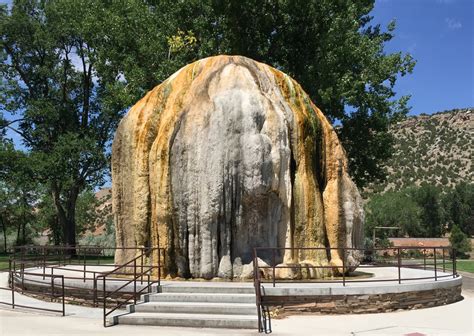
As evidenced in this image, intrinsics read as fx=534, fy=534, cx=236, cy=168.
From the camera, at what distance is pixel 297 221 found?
13.7 m

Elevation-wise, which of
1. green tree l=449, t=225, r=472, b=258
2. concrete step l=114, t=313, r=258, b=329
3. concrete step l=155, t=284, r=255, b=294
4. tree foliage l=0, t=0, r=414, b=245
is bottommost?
green tree l=449, t=225, r=472, b=258

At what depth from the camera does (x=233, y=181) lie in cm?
1291

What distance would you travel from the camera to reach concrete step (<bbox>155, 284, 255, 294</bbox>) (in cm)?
1102

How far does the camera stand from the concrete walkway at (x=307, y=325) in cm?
929

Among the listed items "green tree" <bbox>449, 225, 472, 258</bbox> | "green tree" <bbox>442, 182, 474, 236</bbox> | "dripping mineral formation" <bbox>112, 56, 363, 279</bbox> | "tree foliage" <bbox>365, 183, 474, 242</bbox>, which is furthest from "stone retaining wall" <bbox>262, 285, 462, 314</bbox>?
"green tree" <bbox>442, 182, 474, 236</bbox>

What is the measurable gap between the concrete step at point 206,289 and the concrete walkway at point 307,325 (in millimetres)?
1036

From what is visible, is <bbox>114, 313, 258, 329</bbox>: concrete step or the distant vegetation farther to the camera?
the distant vegetation

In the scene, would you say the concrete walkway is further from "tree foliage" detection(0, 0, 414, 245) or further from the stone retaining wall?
"tree foliage" detection(0, 0, 414, 245)

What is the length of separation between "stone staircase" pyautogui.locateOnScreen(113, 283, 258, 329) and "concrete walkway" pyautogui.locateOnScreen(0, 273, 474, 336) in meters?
0.28

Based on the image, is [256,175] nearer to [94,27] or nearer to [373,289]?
[373,289]

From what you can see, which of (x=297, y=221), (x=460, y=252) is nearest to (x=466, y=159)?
(x=460, y=252)

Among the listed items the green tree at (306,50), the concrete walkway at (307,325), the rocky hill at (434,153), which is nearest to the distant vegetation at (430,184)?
the rocky hill at (434,153)

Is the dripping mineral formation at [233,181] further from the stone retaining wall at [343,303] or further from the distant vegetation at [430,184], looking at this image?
the distant vegetation at [430,184]

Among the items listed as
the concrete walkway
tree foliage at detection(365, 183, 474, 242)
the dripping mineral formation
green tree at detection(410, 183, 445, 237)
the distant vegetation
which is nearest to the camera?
the concrete walkway
